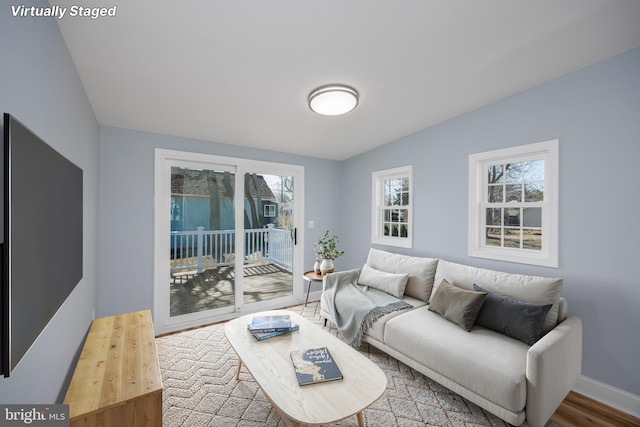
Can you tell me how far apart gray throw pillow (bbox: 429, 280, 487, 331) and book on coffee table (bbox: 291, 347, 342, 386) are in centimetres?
116

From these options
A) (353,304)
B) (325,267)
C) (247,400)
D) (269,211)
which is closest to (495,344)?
(353,304)

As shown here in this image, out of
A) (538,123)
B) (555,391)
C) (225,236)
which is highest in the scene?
(538,123)

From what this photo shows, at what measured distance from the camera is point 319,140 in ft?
12.2

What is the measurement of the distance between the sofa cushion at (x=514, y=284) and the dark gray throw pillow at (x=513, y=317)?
0.29 ft

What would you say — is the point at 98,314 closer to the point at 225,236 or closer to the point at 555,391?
the point at 225,236

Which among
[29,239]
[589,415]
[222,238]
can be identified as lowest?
[589,415]

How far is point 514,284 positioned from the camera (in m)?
2.30

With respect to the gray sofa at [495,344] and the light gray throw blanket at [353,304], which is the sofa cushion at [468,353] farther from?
the light gray throw blanket at [353,304]

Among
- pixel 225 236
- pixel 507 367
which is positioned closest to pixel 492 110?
pixel 507 367

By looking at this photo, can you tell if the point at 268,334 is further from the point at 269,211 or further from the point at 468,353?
the point at 269,211

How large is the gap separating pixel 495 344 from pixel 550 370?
32cm

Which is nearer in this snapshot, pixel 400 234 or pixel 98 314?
pixel 98 314

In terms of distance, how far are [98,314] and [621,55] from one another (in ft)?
16.8

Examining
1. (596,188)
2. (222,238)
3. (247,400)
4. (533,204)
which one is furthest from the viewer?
(222,238)
